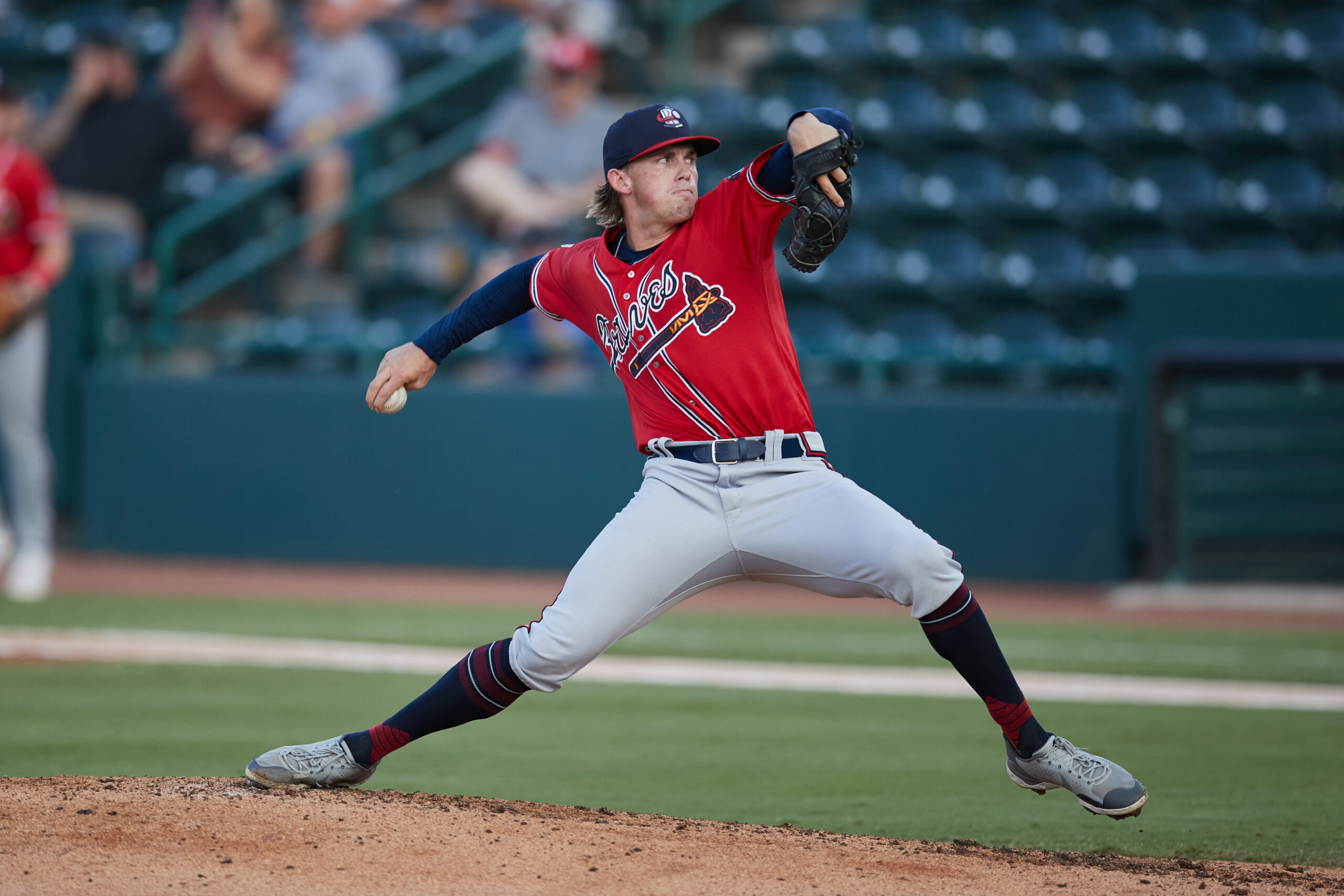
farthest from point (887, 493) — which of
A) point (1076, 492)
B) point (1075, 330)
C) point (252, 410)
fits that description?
point (252, 410)

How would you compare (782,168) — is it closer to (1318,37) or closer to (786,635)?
(786,635)

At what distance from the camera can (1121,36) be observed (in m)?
11.9

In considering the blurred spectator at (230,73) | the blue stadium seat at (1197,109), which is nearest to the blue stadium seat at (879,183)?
the blue stadium seat at (1197,109)

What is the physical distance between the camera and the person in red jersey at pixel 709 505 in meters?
3.68

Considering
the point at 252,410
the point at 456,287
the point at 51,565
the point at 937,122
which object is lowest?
the point at 51,565

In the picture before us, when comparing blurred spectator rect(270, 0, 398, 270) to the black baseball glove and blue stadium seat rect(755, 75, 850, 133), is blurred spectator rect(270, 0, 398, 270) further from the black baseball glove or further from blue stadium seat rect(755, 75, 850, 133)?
the black baseball glove

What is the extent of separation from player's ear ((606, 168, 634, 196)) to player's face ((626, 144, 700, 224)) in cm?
1

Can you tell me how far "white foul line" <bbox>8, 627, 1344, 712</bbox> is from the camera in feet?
20.5

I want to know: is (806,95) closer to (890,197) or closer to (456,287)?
(890,197)

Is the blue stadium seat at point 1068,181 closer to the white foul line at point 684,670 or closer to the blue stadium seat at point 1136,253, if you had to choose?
the blue stadium seat at point 1136,253

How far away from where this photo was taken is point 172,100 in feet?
39.7

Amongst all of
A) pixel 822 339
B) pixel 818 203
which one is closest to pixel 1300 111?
pixel 822 339

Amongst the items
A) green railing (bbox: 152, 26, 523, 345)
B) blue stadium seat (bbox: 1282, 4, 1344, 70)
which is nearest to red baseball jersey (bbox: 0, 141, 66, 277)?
green railing (bbox: 152, 26, 523, 345)

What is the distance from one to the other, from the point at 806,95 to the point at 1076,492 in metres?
4.38
